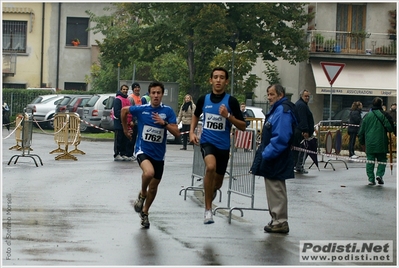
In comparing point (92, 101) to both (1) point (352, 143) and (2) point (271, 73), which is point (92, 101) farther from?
(1) point (352, 143)

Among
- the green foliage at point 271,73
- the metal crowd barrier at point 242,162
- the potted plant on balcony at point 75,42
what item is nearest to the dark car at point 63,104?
the green foliage at point 271,73

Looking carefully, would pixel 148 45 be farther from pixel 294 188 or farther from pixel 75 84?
pixel 294 188

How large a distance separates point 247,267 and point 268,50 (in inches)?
1329

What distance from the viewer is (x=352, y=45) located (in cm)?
4647

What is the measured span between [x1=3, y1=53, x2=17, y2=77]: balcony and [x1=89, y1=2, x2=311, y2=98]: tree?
13961 millimetres

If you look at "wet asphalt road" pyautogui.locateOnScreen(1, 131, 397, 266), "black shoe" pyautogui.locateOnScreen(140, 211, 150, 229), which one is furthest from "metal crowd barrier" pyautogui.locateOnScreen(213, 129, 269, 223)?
"black shoe" pyautogui.locateOnScreen(140, 211, 150, 229)

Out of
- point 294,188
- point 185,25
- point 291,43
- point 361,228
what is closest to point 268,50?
point 291,43

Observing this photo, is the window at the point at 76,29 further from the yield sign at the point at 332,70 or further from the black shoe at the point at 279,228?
the black shoe at the point at 279,228

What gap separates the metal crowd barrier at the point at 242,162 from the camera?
12812 millimetres

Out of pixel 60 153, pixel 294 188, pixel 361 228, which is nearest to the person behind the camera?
pixel 361 228

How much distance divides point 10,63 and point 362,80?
21279 mm

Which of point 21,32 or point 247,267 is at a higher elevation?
point 21,32

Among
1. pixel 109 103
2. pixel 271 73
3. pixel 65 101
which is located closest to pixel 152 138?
pixel 109 103

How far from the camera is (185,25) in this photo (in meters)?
40.9
